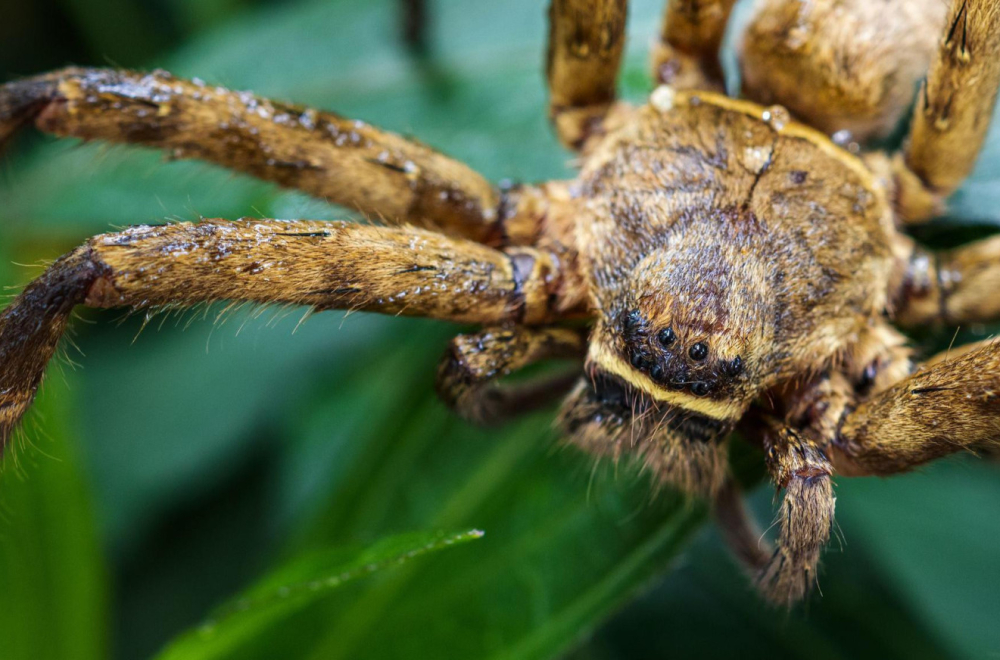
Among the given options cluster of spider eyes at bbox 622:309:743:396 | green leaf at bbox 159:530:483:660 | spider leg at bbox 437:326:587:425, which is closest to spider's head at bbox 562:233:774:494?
cluster of spider eyes at bbox 622:309:743:396

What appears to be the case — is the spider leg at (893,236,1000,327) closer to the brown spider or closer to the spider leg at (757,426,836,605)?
the brown spider

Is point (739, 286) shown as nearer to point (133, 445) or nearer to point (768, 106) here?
point (768, 106)

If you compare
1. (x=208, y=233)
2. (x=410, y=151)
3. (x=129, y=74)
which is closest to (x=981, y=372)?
(x=410, y=151)

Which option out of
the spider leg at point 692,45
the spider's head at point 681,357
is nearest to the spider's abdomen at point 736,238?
the spider's head at point 681,357

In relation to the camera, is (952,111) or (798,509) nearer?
(798,509)

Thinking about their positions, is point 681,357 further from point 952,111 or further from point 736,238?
point 952,111

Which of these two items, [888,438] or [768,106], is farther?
[768,106]

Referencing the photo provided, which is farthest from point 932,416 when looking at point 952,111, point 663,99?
point 663,99

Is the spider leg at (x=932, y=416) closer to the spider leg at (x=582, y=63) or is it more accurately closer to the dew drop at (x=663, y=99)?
the dew drop at (x=663, y=99)
